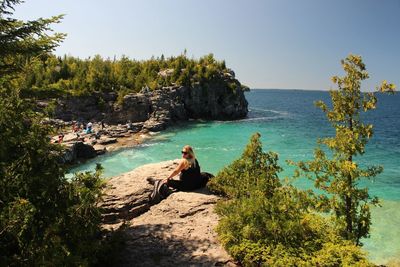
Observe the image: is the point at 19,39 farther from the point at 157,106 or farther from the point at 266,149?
the point at 157,106

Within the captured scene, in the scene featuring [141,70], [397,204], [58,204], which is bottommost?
[397,204]

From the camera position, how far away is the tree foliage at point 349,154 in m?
9.55

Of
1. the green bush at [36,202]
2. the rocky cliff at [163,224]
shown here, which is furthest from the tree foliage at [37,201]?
the rocky cliff at [163,224]

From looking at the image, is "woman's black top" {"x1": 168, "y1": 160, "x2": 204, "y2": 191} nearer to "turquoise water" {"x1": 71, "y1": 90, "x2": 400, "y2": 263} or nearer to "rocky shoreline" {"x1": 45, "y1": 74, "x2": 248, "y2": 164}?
"turquoise water" {"x1": 71, "y1": 90, "x2": 400, "y2": 263}

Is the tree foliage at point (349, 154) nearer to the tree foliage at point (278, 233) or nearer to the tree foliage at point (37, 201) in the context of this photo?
the tree foliage at point (278, 233)

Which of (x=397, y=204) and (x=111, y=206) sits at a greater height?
(x=111, y=206)

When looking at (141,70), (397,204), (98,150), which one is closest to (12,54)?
(397,204)

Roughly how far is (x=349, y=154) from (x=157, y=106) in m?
52.0

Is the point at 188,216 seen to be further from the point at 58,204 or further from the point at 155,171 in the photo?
the point at 58,204

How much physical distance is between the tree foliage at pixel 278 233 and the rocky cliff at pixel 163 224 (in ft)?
2.14

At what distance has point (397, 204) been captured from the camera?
22922 mm

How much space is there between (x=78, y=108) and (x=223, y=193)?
5258 centimetres

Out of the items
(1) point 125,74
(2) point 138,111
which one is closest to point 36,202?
(2) point 138,111

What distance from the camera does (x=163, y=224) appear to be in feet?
35.7
